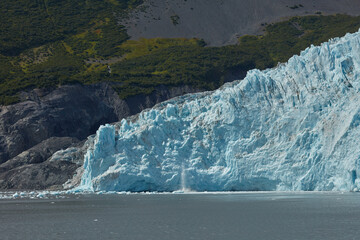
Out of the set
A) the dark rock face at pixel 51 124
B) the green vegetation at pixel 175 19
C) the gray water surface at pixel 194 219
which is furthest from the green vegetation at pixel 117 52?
the gray water surface at pixel 194 219

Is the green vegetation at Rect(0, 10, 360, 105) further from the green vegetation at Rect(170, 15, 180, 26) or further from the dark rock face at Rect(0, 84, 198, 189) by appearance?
the green vegetation at Rect(170, 15, 180, 26)

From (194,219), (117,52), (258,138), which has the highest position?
(117,52)

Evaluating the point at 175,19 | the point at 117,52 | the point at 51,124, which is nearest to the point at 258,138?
the point at 51,124

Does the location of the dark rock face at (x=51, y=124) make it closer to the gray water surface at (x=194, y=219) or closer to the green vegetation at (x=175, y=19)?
the gray water surface at (x=194, y=219)

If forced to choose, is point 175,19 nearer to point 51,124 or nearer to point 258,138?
point 51,124

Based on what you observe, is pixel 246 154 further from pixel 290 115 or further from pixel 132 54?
pixel 132 54

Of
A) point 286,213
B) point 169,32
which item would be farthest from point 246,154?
point 169,32
